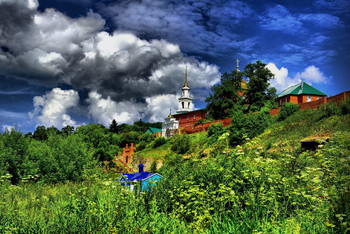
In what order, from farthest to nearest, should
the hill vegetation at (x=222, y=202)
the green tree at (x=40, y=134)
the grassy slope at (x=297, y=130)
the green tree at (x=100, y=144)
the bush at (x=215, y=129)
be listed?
1. the green tree at (x=40, y=134)
2. the bush at (x=215, y=129)
3. the green tree at (x=100, y=144)
4. the grassy slope at (x=297, y=130)
5. the hill vegetation at (x=222, y=202)

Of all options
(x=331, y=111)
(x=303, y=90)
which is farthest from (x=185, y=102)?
(x=331, y=111)

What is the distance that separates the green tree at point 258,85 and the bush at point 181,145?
9.53 m

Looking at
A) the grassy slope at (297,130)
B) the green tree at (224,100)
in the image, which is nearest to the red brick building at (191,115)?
the green tree at (224,100)

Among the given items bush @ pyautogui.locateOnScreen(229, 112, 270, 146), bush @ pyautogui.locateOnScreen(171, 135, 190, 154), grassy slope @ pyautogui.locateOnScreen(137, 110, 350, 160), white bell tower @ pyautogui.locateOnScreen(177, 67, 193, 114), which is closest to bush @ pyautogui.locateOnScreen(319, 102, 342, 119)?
grassy slope @ pyautogui.locateOnScreen(137, 110, 350, 160)

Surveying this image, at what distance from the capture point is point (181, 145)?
126ft

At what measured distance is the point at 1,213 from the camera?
6.16 metres

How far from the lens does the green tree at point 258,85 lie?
39938mm

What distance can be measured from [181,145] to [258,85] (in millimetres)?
13364

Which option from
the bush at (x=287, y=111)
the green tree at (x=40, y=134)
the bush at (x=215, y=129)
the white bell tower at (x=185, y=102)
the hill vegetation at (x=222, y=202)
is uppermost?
the white bell tower at (x=185, y=102)

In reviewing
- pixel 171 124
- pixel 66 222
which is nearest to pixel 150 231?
pixel 66 222

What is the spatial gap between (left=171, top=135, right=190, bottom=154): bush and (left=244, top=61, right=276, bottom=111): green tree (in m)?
9.53

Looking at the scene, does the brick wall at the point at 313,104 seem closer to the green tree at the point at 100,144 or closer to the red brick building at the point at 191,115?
the green tree at the point at 100,144

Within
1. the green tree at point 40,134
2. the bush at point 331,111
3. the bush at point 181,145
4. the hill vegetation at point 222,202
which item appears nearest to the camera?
the hill vegetation at point 222,202

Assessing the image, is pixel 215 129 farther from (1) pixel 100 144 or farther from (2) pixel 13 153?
(2) pixel 13 153
